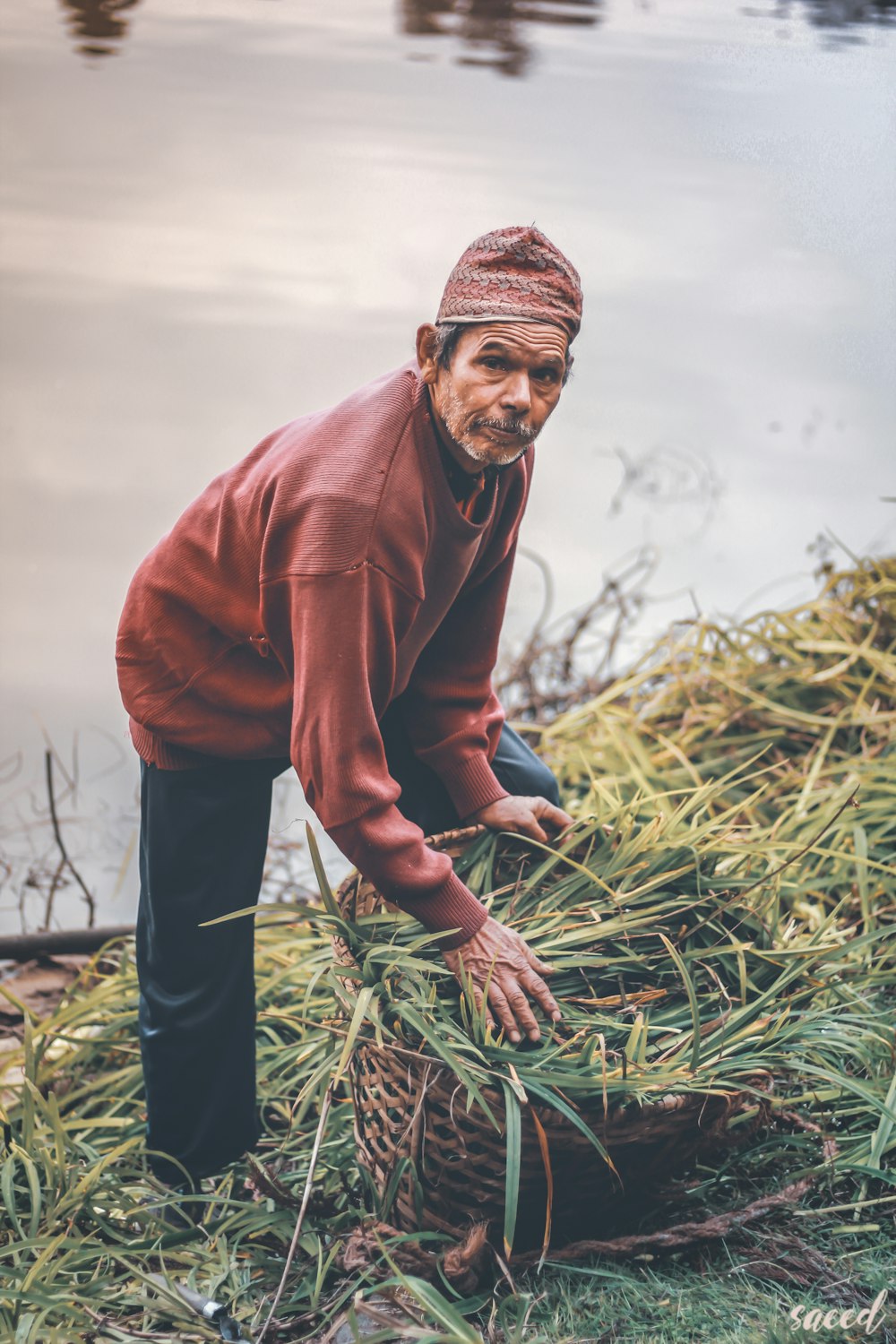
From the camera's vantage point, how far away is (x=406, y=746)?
1774 mm

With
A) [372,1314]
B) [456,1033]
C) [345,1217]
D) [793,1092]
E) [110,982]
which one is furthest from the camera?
[110,982]

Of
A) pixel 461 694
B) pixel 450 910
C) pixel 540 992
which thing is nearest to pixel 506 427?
pixel 461 694

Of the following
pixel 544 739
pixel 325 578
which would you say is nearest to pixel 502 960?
pixel 325 578

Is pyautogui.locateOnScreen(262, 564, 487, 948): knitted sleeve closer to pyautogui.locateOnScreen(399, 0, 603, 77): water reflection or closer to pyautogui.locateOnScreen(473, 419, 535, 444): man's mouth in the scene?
pyautogui.locateOnScreen(473, 419, 535, 444): man's mouth

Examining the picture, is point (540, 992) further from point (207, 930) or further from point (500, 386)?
point (500, 386)

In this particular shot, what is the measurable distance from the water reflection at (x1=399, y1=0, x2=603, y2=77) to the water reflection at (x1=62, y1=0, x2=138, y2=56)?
67 cm

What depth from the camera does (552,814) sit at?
5.79 feet

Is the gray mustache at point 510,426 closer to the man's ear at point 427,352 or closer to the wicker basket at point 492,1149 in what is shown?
the man's ear at point 427,352

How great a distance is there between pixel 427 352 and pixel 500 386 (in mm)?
124

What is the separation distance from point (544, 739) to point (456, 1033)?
141 centimetres

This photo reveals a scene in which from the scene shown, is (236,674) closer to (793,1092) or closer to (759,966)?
(759,966)

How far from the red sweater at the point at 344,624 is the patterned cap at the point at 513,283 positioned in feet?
0.40

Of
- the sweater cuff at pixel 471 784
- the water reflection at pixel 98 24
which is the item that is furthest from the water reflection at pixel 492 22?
the sweater cuff at pixel 471 784

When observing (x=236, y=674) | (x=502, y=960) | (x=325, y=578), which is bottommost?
(x=502, y=960)
